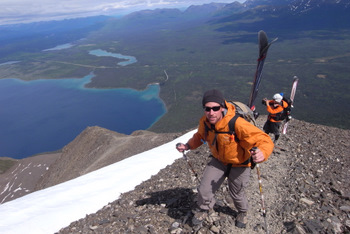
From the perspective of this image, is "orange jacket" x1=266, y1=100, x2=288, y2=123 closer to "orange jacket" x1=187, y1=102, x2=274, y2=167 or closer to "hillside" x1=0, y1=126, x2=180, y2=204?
"orange jacket" x1=187, y1=102, x2=274, y2=167

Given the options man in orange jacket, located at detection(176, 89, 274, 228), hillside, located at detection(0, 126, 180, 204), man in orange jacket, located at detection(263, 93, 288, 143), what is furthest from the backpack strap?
hillside, located at detection(0, 126, 180, 204)

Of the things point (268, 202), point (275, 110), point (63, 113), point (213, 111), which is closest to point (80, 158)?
point (275, 110)

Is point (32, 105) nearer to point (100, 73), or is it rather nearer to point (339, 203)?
point (100, 73)

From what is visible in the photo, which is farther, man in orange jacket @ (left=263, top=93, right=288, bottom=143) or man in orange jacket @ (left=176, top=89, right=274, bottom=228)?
man in orange jacket @ (left=263, top=93, right=288, bottom=143)

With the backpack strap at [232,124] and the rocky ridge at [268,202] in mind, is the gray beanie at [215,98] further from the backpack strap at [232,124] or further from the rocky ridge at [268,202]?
the rocky ridge at [268,202]

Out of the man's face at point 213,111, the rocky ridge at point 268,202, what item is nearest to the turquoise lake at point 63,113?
the rocky ridge at point 268,202

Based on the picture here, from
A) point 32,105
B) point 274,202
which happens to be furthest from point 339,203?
point 32,105
